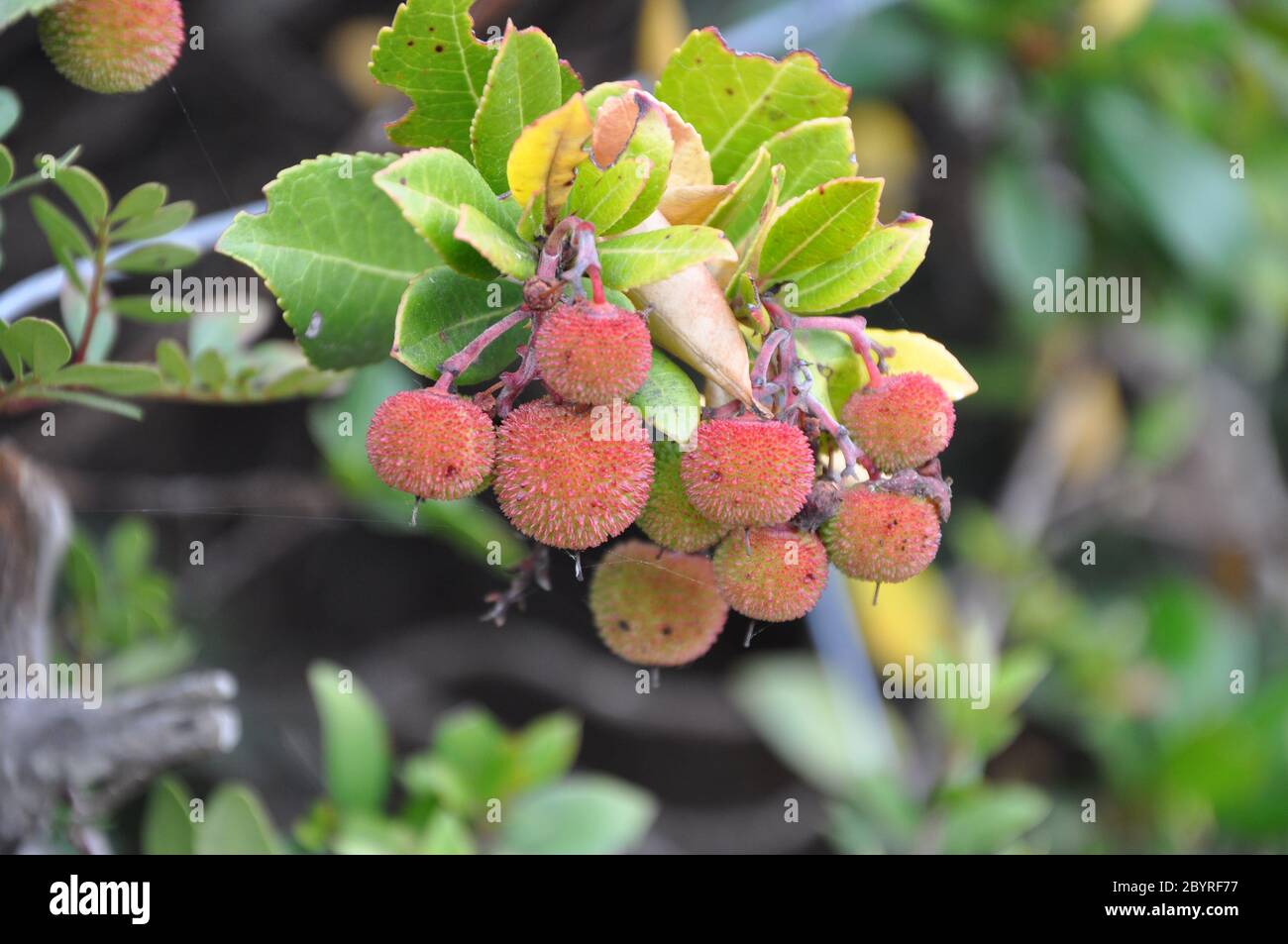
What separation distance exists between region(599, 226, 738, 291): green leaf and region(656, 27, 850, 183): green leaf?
0.18m

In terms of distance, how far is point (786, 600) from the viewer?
780 millimetres

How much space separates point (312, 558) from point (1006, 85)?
1849mm

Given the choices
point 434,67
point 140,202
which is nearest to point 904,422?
point 434,67

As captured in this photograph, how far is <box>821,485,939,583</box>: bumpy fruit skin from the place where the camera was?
2.60 feet

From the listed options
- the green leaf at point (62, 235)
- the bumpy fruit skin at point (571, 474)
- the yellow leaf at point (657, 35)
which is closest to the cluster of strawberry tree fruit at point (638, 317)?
the bumpy fruit skin at point (571, 474)

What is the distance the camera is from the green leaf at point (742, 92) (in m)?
0.87

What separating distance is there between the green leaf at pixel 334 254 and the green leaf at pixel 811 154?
0.88 ft

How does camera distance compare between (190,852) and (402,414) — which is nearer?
(402,414)

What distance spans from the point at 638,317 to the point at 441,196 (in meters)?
0.14

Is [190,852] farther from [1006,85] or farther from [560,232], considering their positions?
[1006,85]

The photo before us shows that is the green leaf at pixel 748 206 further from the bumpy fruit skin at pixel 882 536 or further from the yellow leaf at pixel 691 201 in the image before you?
the bumpy fruit skin at pixel 882 536

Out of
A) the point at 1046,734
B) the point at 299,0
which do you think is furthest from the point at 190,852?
the point at 1046,734

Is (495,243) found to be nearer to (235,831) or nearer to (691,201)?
(691,201)

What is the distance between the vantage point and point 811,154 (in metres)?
0.86
